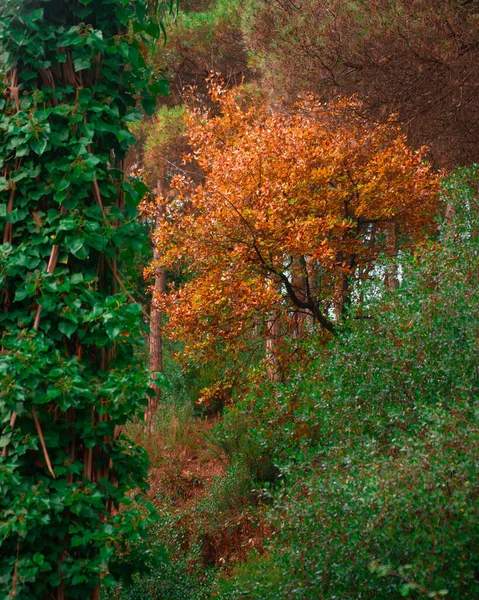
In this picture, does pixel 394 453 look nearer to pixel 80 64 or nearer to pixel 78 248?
pixel 78 248

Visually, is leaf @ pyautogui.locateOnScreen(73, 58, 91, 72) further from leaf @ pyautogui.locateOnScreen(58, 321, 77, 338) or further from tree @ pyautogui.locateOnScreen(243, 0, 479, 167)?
tree @ pyautogui.locateOnScreen(243, 0, 479, 167)

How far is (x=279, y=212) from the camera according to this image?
684 centimetres

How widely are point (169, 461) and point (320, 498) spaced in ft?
18.2

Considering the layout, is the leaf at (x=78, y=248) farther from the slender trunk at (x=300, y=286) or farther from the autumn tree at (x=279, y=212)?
the slender trunk at (x=300, y=286)

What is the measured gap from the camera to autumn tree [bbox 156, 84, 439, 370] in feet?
22.0

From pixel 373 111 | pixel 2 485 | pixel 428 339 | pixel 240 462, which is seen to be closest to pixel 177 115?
pixel 373 111

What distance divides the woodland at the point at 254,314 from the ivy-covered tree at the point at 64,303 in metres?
0.01

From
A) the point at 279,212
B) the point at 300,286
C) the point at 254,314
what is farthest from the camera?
the point at 300,286

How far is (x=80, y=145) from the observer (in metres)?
2.93

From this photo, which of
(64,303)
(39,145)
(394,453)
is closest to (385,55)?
(394,453)

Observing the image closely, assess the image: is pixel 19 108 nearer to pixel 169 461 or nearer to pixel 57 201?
pixel 57 201

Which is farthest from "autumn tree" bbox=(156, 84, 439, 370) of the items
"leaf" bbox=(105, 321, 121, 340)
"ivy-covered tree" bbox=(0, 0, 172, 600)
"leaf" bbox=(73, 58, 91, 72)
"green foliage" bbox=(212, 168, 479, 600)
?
"leaf" bbox=(73, 58, 91, 72)

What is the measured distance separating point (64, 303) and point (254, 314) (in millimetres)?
4192

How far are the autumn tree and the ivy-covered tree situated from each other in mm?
3152
